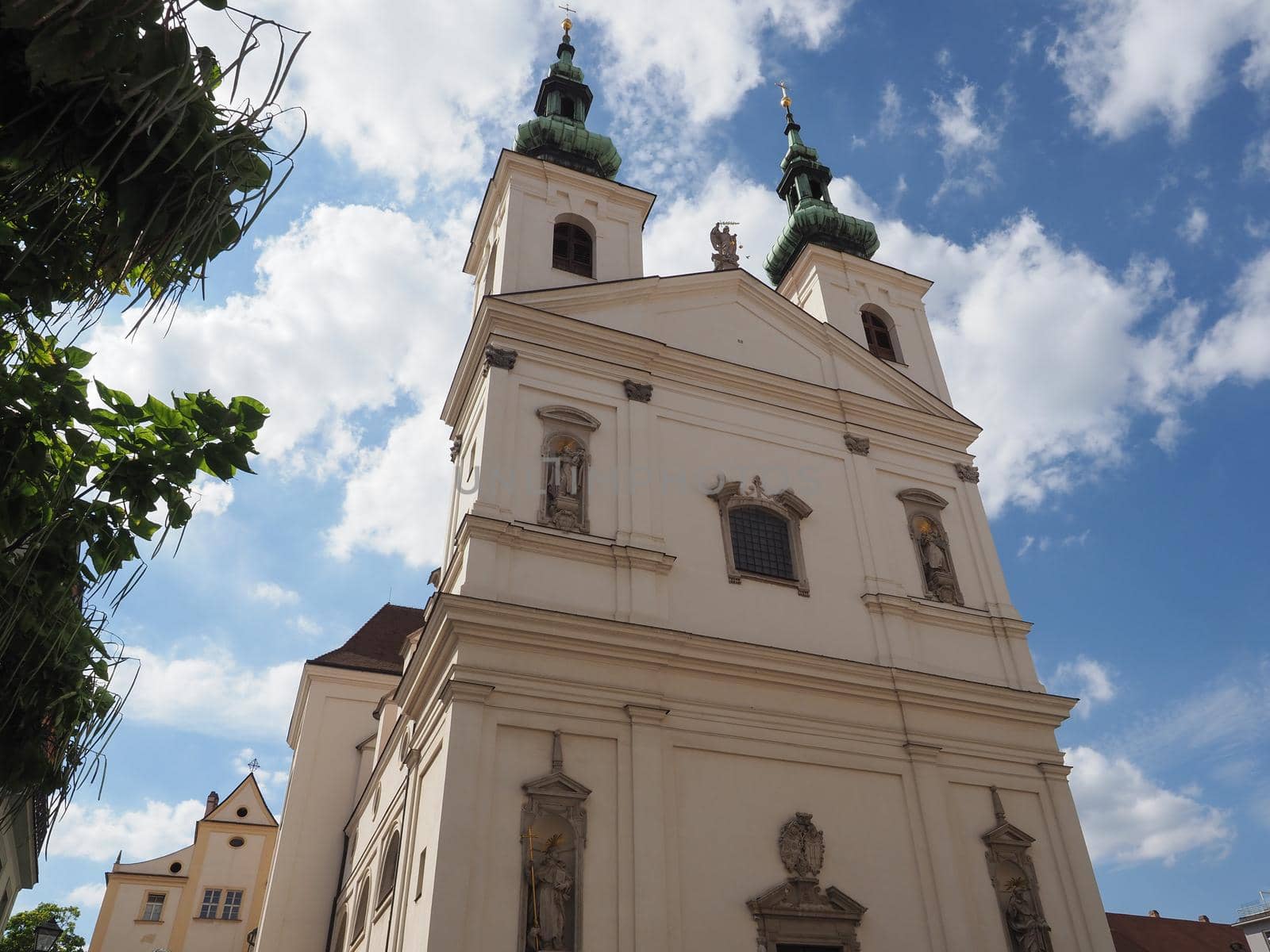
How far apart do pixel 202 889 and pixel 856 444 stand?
2384cm

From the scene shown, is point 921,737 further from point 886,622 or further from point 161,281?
point 161,281

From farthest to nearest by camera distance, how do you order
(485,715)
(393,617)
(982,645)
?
1. (393,617)
2. (982,645)
3. (485,715)

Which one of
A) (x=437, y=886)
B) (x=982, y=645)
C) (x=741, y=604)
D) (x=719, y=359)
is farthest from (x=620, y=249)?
(x=437, y=886)

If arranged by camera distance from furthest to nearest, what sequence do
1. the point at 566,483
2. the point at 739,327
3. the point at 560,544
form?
the point at 739,327, the point at 566,483, the point at 560,544

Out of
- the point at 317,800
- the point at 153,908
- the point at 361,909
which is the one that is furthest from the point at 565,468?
the point at 153,908

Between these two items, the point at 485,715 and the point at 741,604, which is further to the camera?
the point at 741,604

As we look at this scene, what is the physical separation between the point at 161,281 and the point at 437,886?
7.64 metres

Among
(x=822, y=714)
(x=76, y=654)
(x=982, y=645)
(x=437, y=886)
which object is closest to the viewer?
(x=76, y=654)

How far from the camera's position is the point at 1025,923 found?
11.3 meters

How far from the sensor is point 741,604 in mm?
12523

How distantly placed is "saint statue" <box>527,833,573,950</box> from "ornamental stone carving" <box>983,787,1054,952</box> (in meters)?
5.28

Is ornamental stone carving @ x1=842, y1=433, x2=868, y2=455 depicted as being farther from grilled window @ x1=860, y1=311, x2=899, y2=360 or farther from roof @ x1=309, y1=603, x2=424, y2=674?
roof @ x1=309, y1=603, x2=424, y2=674

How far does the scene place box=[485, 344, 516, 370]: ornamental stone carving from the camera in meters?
13.3

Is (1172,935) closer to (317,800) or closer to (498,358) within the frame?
(317,800)
